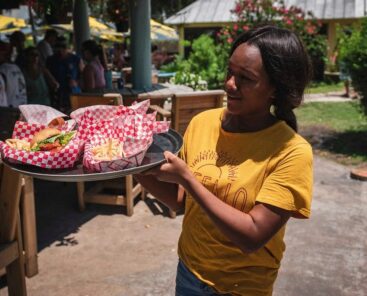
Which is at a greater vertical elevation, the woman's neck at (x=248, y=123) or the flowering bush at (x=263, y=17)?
the flowering bush at (x=263, y=17)

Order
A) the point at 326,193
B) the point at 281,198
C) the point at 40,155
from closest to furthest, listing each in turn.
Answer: the point at 281,198 → the point at 40,155 → the point at 326,193

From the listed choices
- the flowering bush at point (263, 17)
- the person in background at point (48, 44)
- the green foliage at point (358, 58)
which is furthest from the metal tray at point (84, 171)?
the flowering bush at point (263, 17)

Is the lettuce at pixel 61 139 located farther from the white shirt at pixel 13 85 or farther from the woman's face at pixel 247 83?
the white shirt at pixel 13 85

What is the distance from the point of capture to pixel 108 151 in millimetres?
1544

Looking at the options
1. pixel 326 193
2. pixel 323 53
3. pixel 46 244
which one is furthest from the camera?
→ pixel 323 53

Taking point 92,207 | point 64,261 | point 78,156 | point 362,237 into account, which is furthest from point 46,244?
point 362,237

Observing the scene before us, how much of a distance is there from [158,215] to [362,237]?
211cm

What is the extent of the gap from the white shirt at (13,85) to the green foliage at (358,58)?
17.5ft

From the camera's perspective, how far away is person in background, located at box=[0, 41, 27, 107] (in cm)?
564

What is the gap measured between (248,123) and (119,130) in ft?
1.62

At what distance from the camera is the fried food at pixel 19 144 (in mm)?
1604

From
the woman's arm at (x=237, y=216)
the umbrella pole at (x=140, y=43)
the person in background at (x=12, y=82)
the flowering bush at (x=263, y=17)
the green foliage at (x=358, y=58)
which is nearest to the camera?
the woman's arm at (x=237, y=216)

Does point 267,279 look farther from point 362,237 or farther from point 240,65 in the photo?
point 362,237

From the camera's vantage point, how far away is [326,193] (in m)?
5.44
